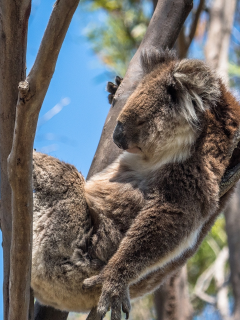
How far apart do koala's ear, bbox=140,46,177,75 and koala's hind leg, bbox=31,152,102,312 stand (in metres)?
1.13

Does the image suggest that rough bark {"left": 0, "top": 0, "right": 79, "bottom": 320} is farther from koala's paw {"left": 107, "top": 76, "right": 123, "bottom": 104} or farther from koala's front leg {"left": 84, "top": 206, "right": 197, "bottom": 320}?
koala's paw {"left": 107, "top": 76, "right": 123, "bottom": 104}

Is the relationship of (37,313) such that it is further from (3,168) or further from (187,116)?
(187,116)

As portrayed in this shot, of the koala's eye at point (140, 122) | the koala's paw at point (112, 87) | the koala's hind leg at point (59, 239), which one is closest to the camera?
the koala's hind leg at point (59, 239)

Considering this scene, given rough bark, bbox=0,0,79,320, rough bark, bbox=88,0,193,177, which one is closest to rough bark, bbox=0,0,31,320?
rough bark, bbox=0,0,79,320

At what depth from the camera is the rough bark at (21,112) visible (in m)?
2.04

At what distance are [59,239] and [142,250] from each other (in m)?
0.59

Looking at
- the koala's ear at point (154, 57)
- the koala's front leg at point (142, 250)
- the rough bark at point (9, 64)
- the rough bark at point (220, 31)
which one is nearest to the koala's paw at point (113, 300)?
the koala's front leg at point (142, 250)

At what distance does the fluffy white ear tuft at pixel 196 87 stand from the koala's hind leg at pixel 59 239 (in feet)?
3.20

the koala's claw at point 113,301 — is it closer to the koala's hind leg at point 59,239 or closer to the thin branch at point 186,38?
the koala's hind leg at point 59,239

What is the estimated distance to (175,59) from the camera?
3238 millimetres

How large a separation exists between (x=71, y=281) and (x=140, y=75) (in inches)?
68.4

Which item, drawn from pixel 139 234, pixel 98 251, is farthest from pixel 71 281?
pixel 139 234

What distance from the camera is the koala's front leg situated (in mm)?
2473

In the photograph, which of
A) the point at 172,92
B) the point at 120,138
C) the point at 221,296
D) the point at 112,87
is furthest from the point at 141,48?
the point at 221,296
